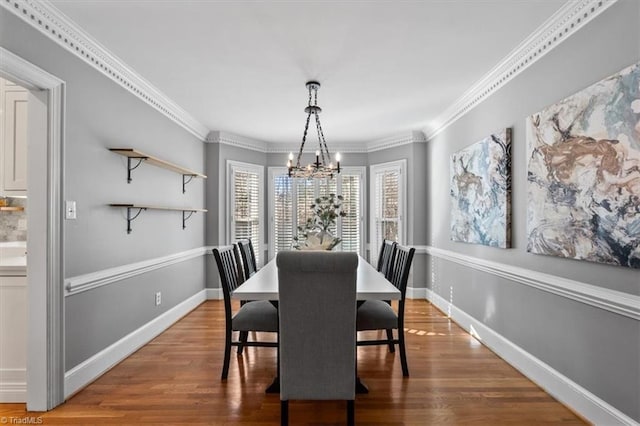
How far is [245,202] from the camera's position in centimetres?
570

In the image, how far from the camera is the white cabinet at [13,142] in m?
2.46

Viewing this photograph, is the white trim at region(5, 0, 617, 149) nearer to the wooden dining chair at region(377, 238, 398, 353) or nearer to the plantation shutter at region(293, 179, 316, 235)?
the wooden dining chair at region(377, 238, 398, 353)

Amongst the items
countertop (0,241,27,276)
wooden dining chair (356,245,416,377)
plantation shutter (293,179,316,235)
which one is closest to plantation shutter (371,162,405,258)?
plantation shutter (293,179,316,235)

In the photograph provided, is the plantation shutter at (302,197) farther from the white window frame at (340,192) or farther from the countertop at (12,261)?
the countertop at (12,261)

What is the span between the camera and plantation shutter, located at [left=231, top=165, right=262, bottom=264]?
5.54m

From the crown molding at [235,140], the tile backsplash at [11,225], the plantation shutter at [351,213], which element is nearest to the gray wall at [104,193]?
the tile backsplash at [11,225]

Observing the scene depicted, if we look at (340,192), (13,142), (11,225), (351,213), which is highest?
(13,142)

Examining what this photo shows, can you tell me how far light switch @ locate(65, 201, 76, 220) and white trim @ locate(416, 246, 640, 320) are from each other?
3.31 meters

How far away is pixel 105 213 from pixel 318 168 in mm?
1808

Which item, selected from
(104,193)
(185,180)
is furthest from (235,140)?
(104,193)

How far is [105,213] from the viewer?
287 centimetres

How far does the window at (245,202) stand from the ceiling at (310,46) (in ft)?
5.28

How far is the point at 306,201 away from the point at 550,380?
4329 millimetres

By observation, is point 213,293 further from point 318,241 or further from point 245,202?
point 318,241
